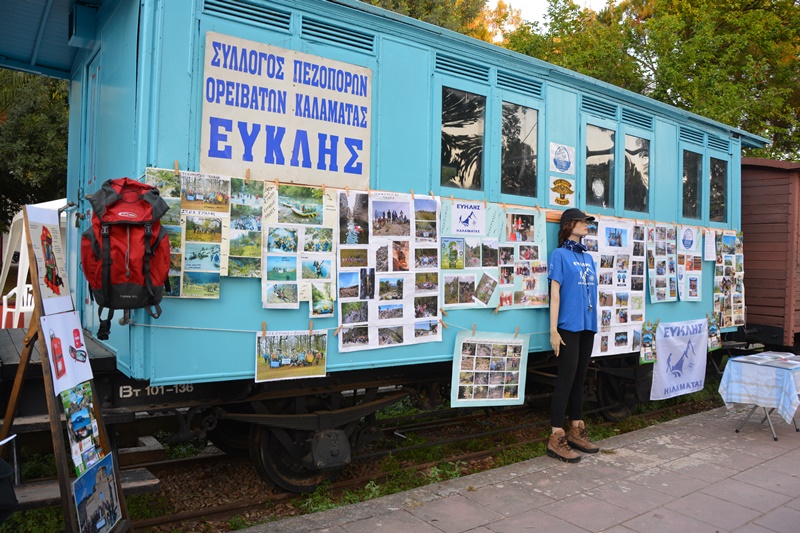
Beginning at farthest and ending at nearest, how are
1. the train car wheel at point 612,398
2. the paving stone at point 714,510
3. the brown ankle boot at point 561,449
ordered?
the train car wheel at point 612,398 < the brown ankle boot at point 561,449 < the paving stone at point 714,510

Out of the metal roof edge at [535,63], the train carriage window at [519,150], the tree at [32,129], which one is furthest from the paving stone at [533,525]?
the tree at [32,129]

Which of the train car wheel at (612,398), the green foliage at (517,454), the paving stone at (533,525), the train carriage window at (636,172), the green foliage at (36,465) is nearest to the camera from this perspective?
the paving stone at (533,525)

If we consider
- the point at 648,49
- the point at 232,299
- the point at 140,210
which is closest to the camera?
the point at 140,210

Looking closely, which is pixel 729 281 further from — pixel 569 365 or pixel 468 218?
pixel 468 218

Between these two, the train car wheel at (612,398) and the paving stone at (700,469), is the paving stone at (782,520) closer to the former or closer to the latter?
the paving stone at (700,469)

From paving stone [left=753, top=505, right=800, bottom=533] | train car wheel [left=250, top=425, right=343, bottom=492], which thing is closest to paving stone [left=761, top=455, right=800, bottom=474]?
paving stone [left=753, top=505, right=800, bottom=533]

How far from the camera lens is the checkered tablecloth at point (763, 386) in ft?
20.1

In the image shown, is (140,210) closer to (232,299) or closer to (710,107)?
(232,299)

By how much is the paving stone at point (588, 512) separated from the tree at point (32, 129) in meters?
12.9

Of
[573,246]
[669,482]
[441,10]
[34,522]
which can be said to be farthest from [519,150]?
[441,10]

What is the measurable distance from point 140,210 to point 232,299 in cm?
83

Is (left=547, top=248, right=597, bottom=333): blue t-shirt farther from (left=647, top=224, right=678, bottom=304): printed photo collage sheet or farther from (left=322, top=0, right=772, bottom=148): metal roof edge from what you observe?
(left=322, top=0, right=772, bottom=148): metal roof edge

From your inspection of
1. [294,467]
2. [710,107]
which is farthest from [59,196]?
[710,107]

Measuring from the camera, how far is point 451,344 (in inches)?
197
